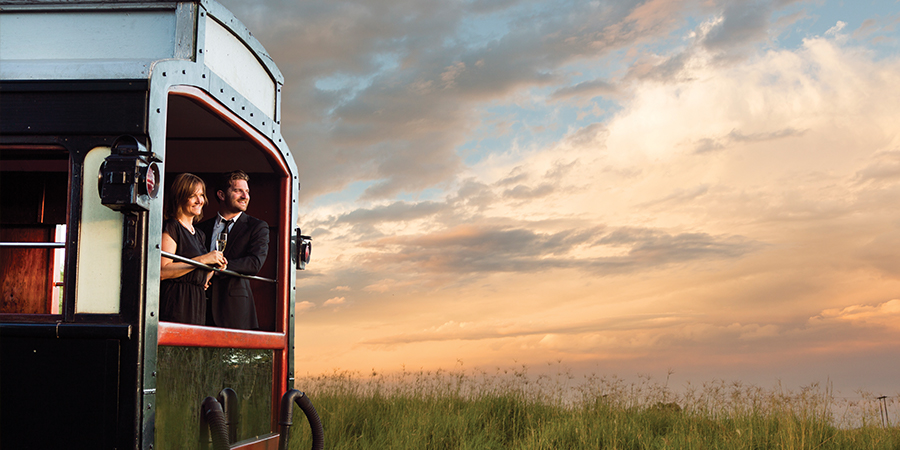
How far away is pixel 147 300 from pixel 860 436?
7363 millimetres

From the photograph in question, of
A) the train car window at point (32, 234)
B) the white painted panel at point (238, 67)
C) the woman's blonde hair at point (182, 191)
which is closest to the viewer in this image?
the white painted panel at point (238, 67)

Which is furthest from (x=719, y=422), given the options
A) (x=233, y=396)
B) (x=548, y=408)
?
(x=233, y=396)

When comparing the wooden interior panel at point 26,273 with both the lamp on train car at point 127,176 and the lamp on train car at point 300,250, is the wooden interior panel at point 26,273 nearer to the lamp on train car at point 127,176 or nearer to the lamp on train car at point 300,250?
the lamp on train car at point 300,250

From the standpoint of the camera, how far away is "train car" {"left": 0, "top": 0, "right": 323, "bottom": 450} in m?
3.16

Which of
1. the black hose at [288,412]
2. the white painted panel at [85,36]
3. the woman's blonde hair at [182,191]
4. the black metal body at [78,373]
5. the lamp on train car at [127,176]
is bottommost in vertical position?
the black hose at [288,412]

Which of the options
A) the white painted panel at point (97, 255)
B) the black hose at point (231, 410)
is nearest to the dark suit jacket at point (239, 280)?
the black hose at point (231, 410)

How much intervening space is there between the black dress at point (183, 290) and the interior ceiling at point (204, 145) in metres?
0.75

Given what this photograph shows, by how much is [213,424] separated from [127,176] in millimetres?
1613

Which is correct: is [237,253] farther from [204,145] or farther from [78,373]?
[78,373]

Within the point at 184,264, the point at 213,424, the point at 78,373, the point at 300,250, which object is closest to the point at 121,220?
the point at 78,373

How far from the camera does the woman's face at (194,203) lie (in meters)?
4.37

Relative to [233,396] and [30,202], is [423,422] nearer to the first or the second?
[233,396]

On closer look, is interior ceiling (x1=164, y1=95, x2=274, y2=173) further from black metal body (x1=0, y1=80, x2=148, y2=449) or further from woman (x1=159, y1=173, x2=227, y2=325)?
black metal body (x1=0, y1=80, x2=148, y2=449)

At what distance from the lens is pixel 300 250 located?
5.45 m
